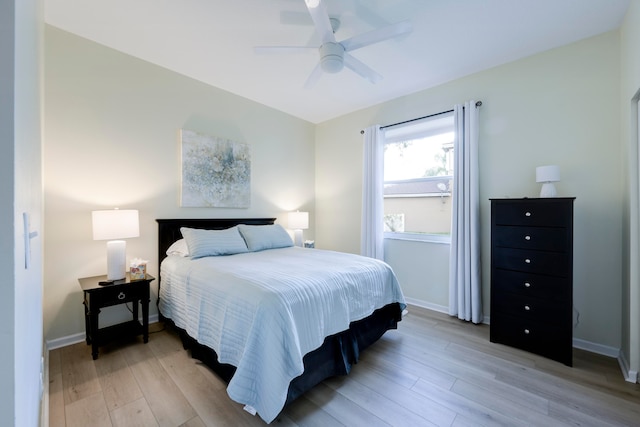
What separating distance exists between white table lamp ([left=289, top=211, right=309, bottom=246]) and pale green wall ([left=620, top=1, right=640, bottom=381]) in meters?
3.24

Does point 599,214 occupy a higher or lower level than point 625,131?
lower

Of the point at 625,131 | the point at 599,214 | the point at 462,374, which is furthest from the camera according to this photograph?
the point at 599,214

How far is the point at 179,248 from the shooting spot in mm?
2723

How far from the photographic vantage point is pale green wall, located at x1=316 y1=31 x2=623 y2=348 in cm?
225

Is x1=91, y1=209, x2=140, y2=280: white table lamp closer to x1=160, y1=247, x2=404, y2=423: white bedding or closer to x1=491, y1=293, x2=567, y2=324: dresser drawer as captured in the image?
x1=160, y1=247, x2=404, y2=423: white bedding

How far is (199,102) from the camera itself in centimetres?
316

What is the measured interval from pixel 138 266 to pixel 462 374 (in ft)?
9.34

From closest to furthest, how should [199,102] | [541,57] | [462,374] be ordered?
1. [462,374]
2. [541,57]
3. [199,102]

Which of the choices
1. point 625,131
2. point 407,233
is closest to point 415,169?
point 407,233

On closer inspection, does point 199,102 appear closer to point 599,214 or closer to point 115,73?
point 115,73

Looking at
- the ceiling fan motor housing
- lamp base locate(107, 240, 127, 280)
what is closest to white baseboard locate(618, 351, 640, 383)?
the ceiling fan motor housing

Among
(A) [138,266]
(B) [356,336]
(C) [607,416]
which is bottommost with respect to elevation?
(C) [607,416]

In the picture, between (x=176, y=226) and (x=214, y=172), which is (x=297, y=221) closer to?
(x=214, y=172)

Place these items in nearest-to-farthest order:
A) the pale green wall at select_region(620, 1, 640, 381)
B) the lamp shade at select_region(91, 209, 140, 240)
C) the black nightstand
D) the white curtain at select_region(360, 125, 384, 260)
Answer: the pale green wall at select_region(620, 1, 640, 381) → the black nightstand → the lamp shade at select_region(91, 209, 140, 240) → the white curtain at select_region(360, 125, 384, 260)
